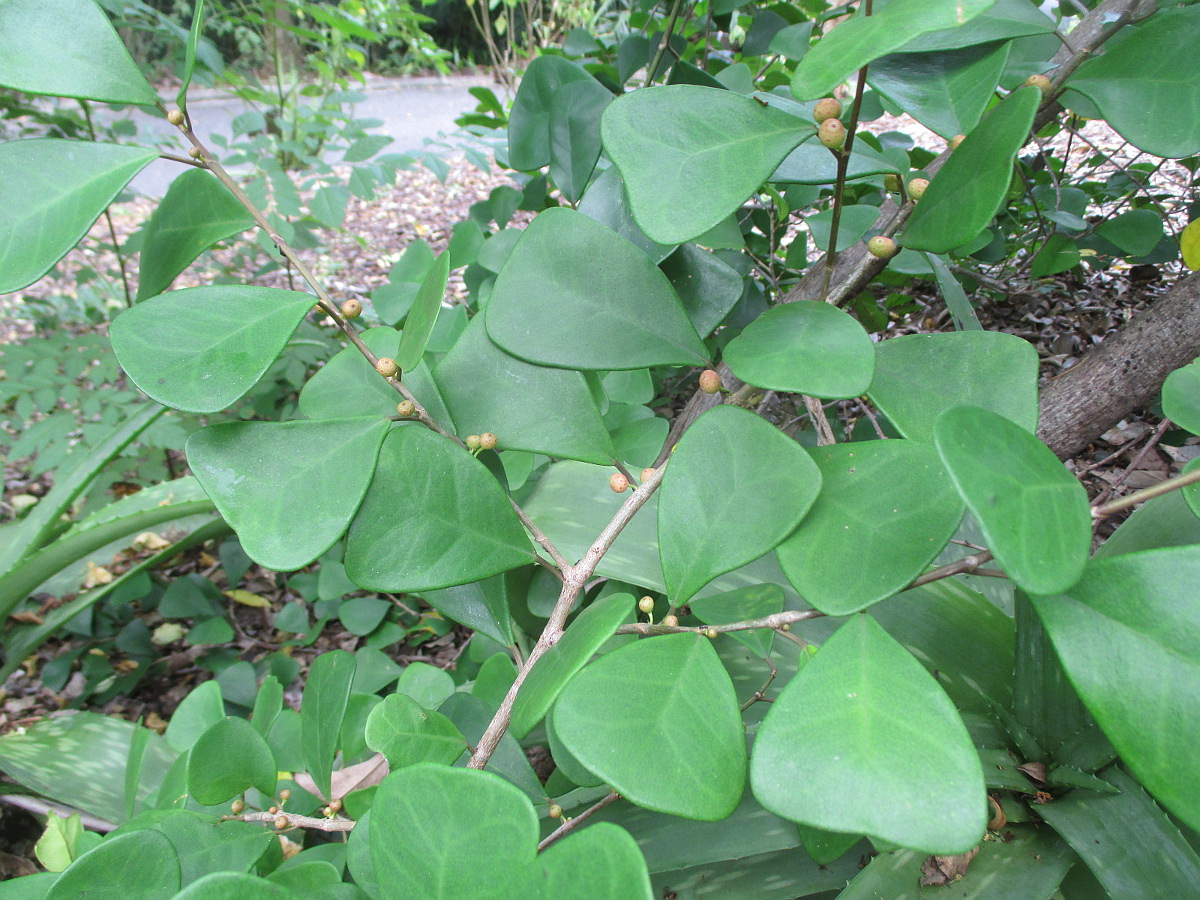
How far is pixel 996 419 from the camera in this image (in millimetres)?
213

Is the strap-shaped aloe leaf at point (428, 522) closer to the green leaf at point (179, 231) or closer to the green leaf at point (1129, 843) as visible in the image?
the green leaf at point (179, 231)

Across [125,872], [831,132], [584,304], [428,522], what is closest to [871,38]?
[831,132]

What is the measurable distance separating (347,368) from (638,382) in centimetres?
27

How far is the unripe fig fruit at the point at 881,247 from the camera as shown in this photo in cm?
30

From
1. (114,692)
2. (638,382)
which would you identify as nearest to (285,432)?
(638,382)

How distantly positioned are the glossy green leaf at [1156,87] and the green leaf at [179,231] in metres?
0.41

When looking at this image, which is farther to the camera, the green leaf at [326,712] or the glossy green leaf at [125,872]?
the green leaf at [326,712]

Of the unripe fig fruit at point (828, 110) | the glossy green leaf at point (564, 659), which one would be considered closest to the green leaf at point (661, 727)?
the glossy green leaf at point (564, 659)

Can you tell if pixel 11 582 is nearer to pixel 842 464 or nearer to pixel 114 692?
pixel 114 692

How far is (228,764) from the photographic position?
389mm

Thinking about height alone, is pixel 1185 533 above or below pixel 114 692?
above

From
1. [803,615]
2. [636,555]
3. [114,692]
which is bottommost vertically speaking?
[114,692]

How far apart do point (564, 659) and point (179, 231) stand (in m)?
0.29

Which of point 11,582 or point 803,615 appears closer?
point 803,615
